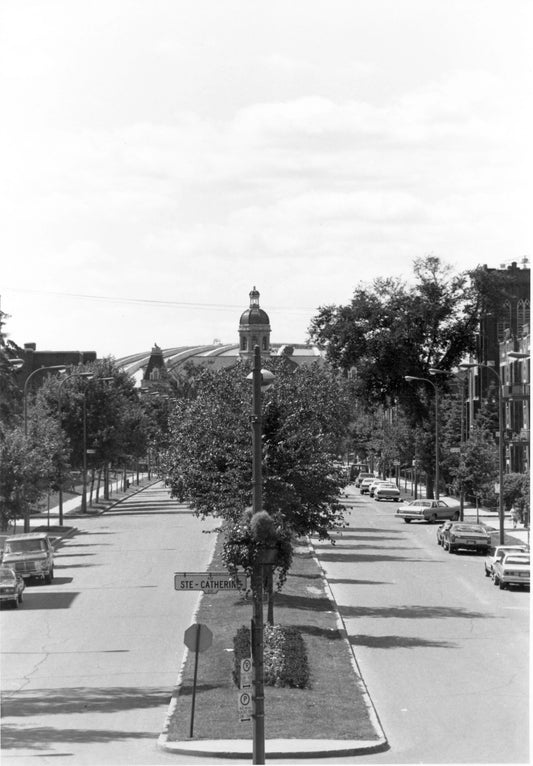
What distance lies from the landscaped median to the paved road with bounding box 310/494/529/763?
465 millimetres

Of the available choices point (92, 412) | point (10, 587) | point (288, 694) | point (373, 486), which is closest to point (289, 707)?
point (288, 694)

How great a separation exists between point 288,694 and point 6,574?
56.0 feet

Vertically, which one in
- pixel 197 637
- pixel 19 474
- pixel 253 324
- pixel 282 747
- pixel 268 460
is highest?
pixel 253 324

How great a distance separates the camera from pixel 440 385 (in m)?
92.6

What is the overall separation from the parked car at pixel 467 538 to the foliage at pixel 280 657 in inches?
1108

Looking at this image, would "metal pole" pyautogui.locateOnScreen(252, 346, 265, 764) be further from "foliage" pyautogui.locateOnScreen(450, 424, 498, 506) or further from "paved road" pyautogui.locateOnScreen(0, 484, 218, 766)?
"foliage" pyautogui.locateOnScreen(450, 424, 498, 506)

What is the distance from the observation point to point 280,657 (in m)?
25.5

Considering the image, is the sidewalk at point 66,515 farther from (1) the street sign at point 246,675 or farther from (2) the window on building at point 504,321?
(1) the street sign at point 246,675

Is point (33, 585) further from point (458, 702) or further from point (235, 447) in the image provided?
point (458, 702)

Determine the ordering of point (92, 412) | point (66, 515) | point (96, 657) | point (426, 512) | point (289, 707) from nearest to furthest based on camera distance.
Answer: point (289, 707)
point (96, 657)
point (426, 512)
point (66, 515)
point (92, 412)

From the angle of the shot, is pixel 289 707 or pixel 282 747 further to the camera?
pixel 289 707

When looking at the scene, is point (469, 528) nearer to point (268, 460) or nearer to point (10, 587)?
point (10, 587)

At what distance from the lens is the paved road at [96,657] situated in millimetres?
20703

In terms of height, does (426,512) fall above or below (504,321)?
below
